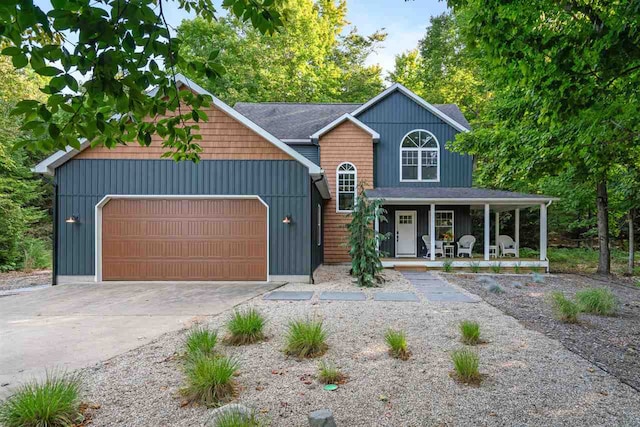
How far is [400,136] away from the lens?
555 inches

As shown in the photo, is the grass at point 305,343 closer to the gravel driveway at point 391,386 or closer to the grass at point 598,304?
the gravel driveway at point 391,386

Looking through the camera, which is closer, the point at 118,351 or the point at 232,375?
the point at 232,375

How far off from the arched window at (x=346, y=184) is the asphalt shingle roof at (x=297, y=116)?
78.6 inches

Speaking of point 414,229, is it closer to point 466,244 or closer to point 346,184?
point 466,244

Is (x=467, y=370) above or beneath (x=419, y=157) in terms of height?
beneath

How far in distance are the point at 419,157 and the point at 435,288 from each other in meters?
6.98

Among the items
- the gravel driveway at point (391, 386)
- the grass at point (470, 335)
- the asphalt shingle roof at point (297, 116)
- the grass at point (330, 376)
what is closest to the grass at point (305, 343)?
the gravel driveway at point (391, 386)

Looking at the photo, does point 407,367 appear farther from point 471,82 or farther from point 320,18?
point 320,18

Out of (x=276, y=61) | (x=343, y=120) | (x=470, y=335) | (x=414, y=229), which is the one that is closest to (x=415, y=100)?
(x=343, y=120)

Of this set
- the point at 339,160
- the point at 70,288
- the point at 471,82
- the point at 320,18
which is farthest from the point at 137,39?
the point at 320,18

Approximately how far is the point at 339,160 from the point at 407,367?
10.7m

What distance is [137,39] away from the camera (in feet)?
7.27

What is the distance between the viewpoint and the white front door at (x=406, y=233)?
14.2 meters

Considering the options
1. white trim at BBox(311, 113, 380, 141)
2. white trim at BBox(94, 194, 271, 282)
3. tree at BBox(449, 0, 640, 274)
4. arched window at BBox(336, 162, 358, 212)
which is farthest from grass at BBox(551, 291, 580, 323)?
white trim at BBox(311, 113, 380, 141)
